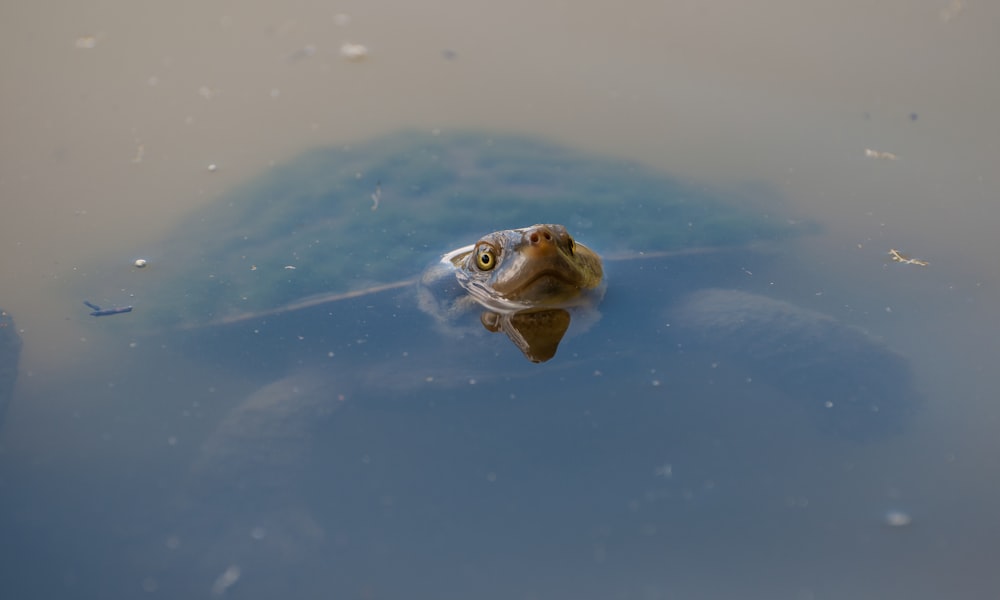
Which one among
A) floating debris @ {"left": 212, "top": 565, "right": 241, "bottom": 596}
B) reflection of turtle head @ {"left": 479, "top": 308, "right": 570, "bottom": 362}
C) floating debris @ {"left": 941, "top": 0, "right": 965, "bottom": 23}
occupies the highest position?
floating debris @ {"left": 941, "top": 0, "right": 965, "bottom": 23}

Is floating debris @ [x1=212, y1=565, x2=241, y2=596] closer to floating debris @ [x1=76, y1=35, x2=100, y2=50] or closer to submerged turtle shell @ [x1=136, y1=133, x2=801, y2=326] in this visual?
submerged turtle shell @ [x1=136, y1=133, x2=801, y2=326]

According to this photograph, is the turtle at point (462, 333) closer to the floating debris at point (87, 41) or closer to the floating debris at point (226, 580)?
the floating debris at point (226, 580)

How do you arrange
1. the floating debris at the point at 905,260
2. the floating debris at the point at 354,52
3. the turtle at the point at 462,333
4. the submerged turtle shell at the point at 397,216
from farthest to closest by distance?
1. the floating debris at the point at 354,52
2. the floating debris at the point at 905,260
3. the submerged turtle shell at the point at 397,216
4. the turtle at the point at 462,333

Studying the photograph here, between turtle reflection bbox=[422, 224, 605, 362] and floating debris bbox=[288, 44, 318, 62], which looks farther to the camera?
floating debris bbox=[288, 44, 318, 62]

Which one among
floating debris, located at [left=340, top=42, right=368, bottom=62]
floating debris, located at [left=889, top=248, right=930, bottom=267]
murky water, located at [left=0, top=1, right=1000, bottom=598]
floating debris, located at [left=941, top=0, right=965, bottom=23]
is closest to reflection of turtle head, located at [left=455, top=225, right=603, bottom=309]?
murky water, located at [left=0, top=1, right=1000, bottom=598]

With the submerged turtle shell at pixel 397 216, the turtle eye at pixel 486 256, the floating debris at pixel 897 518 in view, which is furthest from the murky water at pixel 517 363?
the turtle eye at pixel 486 256

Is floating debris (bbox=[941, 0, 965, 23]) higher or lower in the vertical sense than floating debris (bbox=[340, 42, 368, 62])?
higher

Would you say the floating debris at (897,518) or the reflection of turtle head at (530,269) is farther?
the reflection of turtle head at (530,269)

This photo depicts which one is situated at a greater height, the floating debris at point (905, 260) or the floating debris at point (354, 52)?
the floating debris at point (905, 260)
